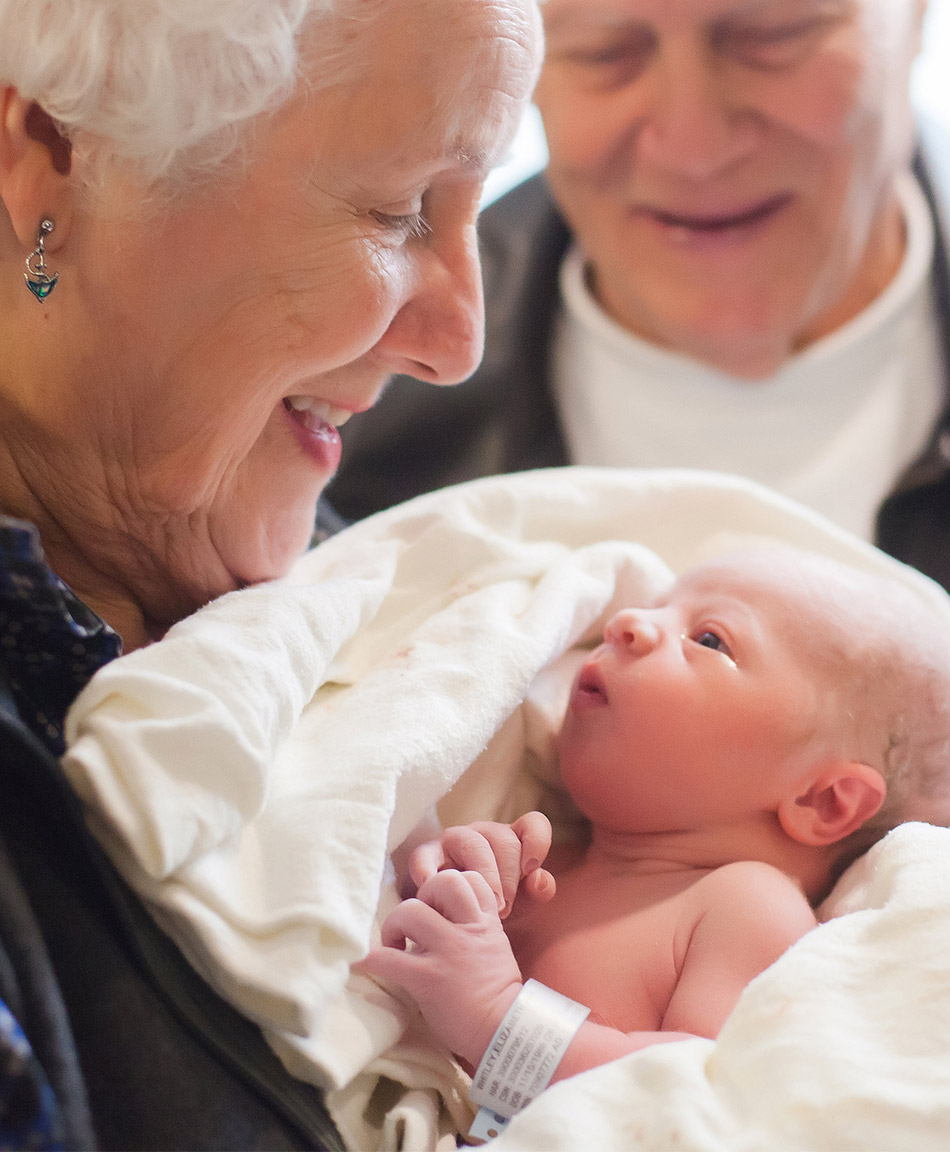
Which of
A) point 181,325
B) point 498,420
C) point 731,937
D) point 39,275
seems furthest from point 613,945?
point 498,420

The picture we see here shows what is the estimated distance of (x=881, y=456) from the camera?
2.09 meters

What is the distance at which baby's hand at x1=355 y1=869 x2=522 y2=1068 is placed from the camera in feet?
3.15

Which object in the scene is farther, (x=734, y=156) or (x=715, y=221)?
(x=715, y=221)

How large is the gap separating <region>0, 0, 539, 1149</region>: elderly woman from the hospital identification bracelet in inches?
5.4

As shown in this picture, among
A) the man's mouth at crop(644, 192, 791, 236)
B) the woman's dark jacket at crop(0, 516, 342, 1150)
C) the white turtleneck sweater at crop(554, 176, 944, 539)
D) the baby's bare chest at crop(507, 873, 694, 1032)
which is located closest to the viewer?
the woman's dark jacket at crop(0, 516, 342, 1150)

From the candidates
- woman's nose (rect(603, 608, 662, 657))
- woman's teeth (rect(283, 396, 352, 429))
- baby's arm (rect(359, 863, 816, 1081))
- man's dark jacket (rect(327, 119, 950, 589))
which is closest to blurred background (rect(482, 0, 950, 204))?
man's dark jacket (rect(327, 119, 950, 589))

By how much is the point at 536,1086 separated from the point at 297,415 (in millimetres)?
697

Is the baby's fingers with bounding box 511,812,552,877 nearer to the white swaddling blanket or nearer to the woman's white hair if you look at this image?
the white swaddling blanket

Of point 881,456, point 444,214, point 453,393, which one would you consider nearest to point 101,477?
point 444,214

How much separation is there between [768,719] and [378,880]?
0.51 metres

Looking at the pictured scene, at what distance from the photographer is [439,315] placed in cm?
119

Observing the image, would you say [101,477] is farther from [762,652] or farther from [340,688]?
[762,652]

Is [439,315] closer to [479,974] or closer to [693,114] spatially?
[479,974]

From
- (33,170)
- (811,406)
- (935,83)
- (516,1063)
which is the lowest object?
(811,406)
